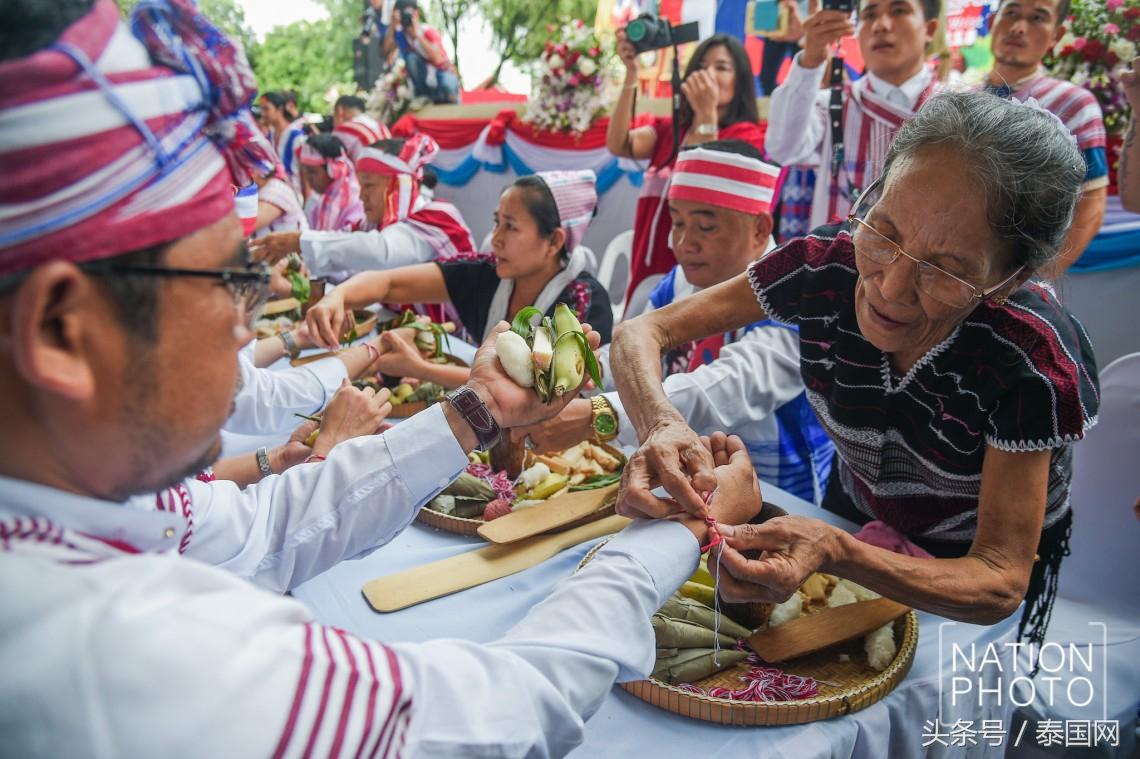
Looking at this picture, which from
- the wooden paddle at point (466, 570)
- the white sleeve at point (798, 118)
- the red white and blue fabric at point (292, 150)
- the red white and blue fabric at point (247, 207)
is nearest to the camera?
the wooden paddle at point (466, 570)

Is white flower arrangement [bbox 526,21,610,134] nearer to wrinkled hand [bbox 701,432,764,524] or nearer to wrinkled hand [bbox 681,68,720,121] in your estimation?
wrinkled hand [bbox 681,68,720,121]

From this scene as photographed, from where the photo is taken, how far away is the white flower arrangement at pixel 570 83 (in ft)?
22.9

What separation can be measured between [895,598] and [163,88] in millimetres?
1464

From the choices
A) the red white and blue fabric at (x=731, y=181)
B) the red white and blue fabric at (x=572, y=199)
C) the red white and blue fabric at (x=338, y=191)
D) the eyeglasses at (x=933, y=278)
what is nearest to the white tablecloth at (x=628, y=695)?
the eyeglasses at (x=933, y=278)

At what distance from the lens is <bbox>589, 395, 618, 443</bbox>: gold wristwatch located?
2.22 meters

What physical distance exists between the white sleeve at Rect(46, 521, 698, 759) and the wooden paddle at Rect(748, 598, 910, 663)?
1.85ft

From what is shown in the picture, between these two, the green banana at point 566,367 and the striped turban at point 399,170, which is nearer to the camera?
the green banana at point 566,367

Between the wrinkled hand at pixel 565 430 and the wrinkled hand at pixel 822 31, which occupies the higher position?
the wrinkled hand at pixel 822 31

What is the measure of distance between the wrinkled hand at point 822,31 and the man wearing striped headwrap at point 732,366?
3.64ft

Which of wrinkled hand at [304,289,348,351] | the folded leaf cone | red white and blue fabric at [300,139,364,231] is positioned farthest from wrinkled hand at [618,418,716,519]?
red white and blue fabric at [300,139,364,231]

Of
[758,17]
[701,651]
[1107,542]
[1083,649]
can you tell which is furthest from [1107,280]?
[701,651]

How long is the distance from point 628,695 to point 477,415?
641mm

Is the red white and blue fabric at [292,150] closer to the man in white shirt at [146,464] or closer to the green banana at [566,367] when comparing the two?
the green banana at [566,367]

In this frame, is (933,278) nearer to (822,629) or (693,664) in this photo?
(822,629)
